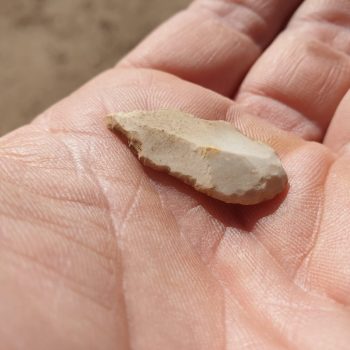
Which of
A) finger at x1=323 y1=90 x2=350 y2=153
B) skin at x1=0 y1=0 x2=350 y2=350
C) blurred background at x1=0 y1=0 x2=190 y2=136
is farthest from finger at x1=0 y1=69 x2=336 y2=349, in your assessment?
blurred background at x1=0 y1=0 x2=190 y2=136

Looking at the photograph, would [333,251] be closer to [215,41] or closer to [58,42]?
[215,41]

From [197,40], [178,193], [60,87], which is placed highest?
[197,40]

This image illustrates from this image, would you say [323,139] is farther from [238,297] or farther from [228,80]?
[238,297]

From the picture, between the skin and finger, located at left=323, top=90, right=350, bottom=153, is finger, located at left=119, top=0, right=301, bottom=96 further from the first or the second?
finger, located at left=323, top=90, right=350, bottom=153

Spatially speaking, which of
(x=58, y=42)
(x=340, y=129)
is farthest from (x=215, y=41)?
(x=58, y=42)

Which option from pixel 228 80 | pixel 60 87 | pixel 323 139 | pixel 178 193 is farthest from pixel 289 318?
pixel 60 87

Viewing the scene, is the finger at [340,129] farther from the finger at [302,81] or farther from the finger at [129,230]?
the finger at [129,230]

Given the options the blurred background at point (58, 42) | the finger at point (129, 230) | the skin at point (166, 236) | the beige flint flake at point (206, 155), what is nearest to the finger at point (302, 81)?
the skin at point (166, 236)
